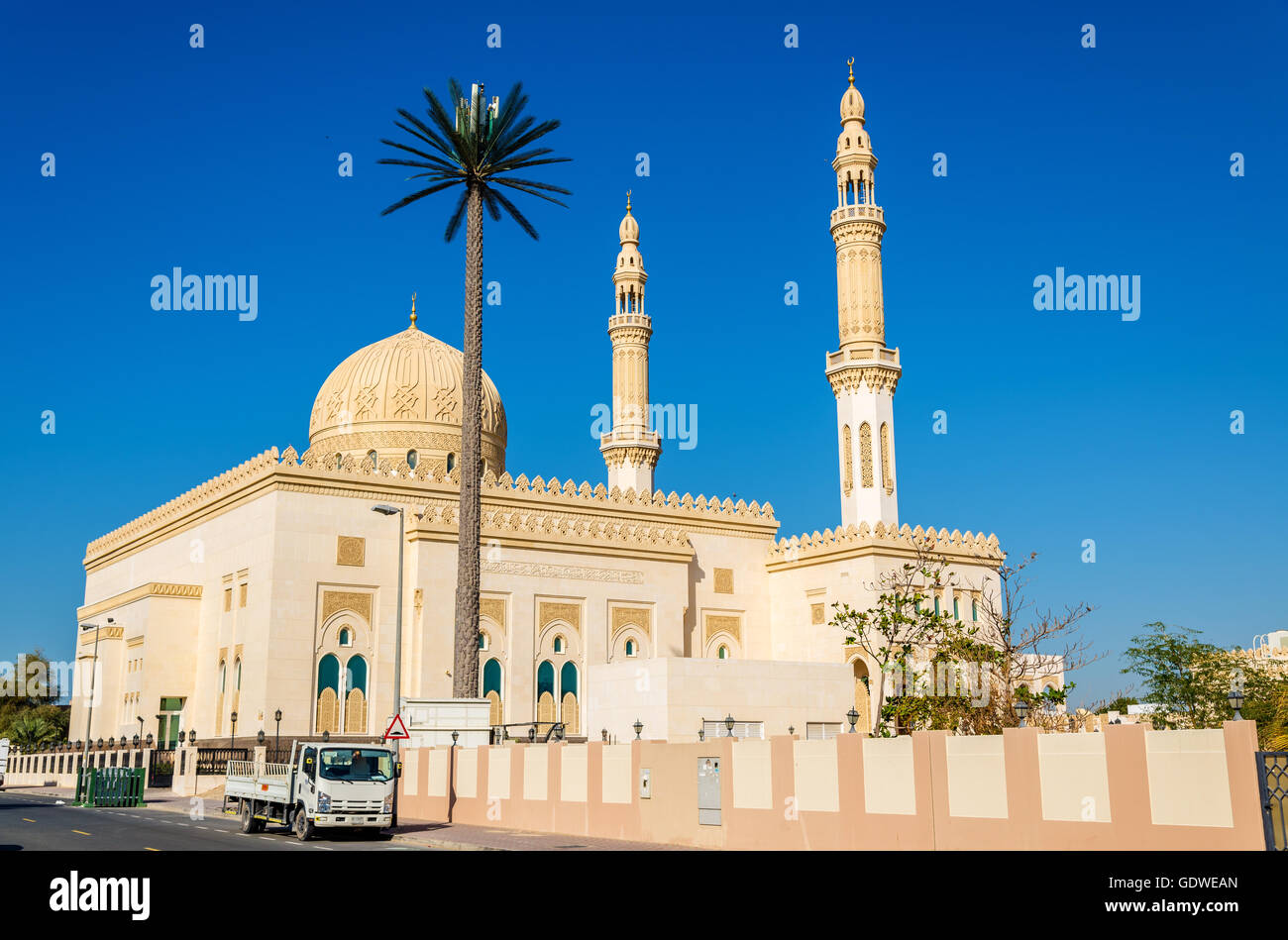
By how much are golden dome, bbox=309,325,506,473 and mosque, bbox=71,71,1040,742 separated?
9 cm

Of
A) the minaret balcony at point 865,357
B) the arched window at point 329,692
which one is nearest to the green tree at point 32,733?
the arched window at point 329,692

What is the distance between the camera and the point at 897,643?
3550 cm

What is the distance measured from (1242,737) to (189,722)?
108 feet

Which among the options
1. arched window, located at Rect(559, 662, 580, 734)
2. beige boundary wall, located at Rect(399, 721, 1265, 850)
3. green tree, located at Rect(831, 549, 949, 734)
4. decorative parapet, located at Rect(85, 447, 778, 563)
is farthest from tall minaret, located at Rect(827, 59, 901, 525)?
beige boundary wall, located at Rect(399, 721, 1265, 850)

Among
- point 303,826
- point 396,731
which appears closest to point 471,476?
point 396,731

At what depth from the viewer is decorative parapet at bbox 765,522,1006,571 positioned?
38.7m

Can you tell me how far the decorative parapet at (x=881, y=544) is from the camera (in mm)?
38719

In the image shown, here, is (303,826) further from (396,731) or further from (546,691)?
(546,691)

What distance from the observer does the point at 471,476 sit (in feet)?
84.3

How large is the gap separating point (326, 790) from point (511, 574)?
16.7 metres

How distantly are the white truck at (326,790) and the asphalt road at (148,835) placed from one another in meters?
0.32

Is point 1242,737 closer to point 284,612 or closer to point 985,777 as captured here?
point 985,777
